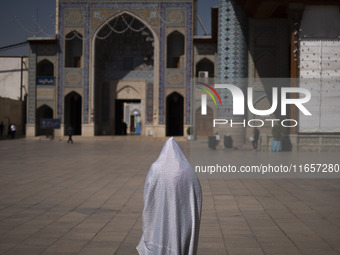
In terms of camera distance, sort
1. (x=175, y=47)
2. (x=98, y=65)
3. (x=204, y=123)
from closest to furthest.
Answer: (x=204, y=123) → (x=175, y=47) → (x=98, y=65)

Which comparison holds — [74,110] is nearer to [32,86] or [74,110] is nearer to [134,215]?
[32,86]

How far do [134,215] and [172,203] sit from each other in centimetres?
254

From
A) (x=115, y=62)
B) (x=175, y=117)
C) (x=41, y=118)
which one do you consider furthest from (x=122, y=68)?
(x=41, y=118)

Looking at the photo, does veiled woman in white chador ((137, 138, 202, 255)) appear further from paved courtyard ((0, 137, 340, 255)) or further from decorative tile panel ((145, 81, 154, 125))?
decorative tile panel ((145, 81, 154, 125))

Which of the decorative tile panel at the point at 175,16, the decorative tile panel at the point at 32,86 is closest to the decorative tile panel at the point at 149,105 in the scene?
the decorative tile panel at the point at 175,16

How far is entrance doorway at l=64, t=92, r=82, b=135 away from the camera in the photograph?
28.1m

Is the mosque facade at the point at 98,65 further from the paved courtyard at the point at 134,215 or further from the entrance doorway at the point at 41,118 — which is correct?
the paved courtyard at the point at 134,215

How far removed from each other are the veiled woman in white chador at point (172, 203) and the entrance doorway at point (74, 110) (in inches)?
1011

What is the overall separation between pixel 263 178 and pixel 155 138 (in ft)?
56.6

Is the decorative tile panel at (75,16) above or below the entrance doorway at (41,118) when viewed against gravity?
above

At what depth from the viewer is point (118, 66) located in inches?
1144

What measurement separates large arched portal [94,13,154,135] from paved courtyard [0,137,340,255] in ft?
63.4

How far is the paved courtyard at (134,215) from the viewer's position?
13.3 feet

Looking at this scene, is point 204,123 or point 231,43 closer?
point 231,43
